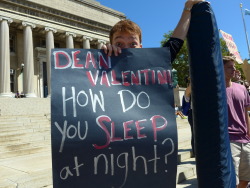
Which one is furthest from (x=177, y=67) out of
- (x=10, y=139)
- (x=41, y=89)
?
(x=10, y=139)

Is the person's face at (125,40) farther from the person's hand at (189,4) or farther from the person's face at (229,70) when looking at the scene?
the person's face at (229,70)

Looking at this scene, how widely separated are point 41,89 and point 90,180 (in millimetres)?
27684

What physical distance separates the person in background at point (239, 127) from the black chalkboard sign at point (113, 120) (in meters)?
1.55

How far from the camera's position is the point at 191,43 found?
1719mm

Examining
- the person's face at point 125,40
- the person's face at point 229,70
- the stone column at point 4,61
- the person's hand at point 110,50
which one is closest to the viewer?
the person's hand at point 110,50

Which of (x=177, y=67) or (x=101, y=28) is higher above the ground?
(x=101, y=28)

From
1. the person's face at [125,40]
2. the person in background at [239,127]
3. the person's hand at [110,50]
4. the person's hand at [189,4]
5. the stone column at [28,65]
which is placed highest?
the stone column at [28,65]

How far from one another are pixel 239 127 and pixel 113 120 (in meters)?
1.96

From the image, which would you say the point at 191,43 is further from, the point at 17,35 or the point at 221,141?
the point at 17,35

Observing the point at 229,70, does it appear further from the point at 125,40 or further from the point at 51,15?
the point at 51,15

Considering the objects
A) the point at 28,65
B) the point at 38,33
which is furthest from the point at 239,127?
the point at 38,33

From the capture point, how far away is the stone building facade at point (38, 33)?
861 inches

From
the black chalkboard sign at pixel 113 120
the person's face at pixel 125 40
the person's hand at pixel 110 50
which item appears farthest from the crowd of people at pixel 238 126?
the person's hand at pixel 110 50

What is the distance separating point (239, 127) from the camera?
2.93 metres
